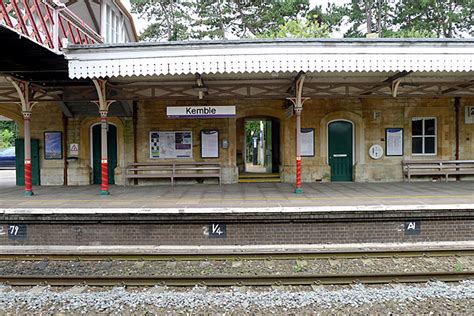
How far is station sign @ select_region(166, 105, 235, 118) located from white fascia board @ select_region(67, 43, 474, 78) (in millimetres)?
1891

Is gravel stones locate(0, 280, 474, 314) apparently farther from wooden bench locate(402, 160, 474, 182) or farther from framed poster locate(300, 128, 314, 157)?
wooden bench locate(402, 160, 474, 182)

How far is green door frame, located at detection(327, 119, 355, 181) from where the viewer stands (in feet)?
38.3

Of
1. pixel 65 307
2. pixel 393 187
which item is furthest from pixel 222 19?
pixel 65 307

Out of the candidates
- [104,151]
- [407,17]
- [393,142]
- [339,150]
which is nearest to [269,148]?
[339,150]

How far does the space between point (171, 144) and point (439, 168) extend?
9.67 meters

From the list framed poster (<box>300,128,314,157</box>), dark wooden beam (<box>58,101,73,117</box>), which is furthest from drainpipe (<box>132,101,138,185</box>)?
framed poster (<box>300,128,314,157</box>)

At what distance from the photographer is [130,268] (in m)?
5.61

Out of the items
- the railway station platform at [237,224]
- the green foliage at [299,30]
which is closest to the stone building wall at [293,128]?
the railway station platform at [237,224]

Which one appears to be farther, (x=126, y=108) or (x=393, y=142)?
(x=393, y=142)

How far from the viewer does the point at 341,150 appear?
38.3 ft

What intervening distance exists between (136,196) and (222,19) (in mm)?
17805

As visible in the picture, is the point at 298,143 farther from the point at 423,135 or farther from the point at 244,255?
the point at 423,135

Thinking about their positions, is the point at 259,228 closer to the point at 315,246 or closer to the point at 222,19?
the point at 315,246

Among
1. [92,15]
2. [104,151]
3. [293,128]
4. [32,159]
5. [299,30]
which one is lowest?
[32,159]
